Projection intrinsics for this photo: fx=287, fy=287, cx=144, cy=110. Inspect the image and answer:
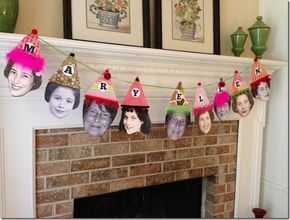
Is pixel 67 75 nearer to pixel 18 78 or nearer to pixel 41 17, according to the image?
pixel 18 78

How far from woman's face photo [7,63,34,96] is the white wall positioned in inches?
61.7

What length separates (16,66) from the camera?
40.1 inches

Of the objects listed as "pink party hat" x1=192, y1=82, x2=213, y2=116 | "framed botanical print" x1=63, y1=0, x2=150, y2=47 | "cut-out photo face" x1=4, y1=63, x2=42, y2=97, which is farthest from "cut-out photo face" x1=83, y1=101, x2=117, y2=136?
"pink party hat" x1=192, y1=82, x2=213, y2=116

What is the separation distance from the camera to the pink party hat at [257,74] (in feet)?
5.25

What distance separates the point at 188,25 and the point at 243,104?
Result: 1.78 ft

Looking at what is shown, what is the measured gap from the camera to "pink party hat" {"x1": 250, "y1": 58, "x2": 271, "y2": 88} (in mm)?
1601

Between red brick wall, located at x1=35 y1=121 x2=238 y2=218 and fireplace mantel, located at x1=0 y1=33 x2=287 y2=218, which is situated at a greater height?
fireplace mantel, located at x1=0 y1=33 x2=287 y2=218

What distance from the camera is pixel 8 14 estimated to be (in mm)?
1106

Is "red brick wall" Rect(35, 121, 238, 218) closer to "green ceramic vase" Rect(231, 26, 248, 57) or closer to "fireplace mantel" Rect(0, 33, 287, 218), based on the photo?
"fireplace mantel" Rect(0, 33, 287, 218)

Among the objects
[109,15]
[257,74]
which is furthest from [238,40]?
[109,15]

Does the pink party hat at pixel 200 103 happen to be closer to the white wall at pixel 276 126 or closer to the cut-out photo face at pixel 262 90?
the cut-out photo face at pixel 262 90

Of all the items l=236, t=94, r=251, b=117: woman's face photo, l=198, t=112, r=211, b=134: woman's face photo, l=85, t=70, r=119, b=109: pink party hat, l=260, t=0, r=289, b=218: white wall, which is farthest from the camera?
l=260, t=0, r=289, b=218: white wall

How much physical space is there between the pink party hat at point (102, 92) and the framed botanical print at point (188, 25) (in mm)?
465

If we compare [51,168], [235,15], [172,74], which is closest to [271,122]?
[235,15]
